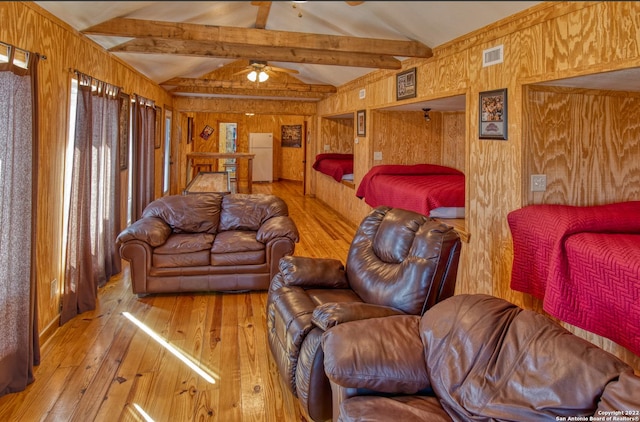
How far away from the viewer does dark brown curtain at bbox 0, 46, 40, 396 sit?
7.20 feet

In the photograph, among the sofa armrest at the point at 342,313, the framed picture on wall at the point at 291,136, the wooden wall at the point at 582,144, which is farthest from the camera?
the framed picture on wall at the point at 291,136

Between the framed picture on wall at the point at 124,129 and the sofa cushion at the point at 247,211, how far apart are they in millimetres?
1237

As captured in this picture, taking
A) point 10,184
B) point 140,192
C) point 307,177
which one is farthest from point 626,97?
point 307,177

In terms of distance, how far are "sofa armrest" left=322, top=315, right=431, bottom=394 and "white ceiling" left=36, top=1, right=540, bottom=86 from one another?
3.51 feet

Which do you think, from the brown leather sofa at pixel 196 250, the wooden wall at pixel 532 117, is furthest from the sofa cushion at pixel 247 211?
the wooden wall at pixel 532 117

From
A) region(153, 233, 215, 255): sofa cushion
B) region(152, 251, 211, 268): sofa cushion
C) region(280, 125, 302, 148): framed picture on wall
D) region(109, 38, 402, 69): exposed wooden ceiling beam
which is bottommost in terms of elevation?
region(152, 251, 211, 268): sofa cushion

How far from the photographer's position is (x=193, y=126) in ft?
43.0

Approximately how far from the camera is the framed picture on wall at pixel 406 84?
4617 mm

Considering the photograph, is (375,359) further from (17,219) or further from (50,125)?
(50,125)

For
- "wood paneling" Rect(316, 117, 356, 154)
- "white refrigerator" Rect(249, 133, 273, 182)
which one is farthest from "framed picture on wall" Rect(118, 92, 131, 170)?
"white refrigerator" Rect(249, 133, 273, 182)

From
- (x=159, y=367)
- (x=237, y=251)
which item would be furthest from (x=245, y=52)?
(x=159, y=367)

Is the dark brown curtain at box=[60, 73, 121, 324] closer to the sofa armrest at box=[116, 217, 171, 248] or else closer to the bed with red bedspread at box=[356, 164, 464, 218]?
the sofa armrest at box=[116, 217, 171, 248]

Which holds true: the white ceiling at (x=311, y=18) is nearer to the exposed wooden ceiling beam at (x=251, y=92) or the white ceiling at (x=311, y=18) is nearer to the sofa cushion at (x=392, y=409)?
the exposed wooden ceiling beam at (x=251, y=92)

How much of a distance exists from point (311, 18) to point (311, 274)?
1991mm
